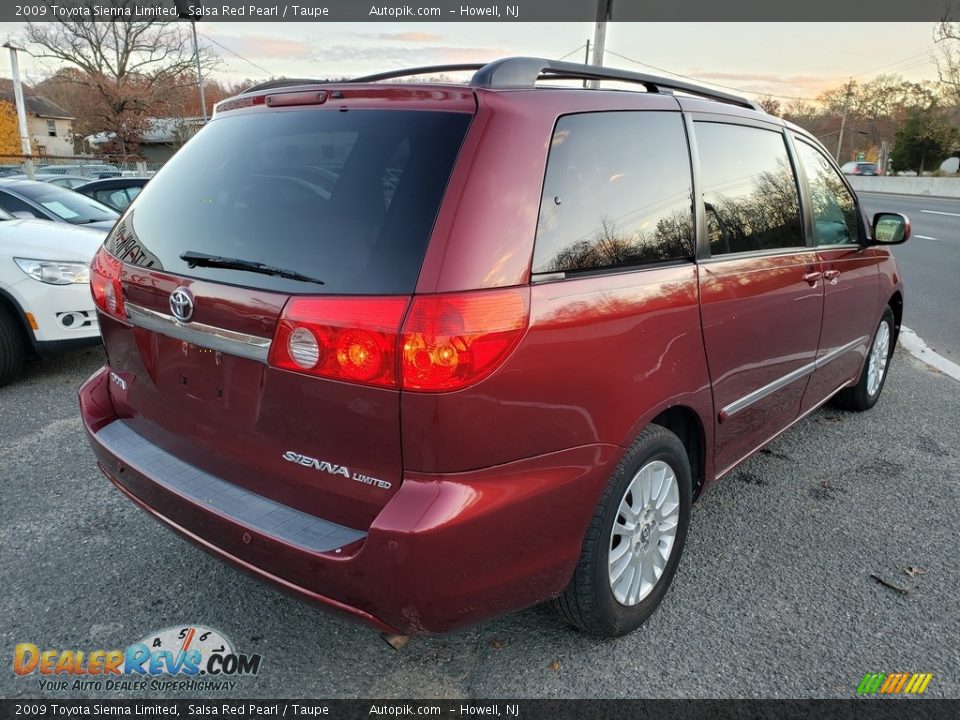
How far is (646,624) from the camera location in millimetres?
2564

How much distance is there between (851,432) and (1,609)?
4513 mm

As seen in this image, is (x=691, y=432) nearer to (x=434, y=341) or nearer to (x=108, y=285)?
(x=434, y=341)

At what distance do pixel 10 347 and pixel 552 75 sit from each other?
14.8 ft

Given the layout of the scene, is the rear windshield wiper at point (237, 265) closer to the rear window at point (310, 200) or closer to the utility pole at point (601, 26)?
the rear window at point (310, 200)

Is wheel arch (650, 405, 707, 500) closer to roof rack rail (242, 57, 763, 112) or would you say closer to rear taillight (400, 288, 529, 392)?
rear taillight (400, 288, 529, 392)

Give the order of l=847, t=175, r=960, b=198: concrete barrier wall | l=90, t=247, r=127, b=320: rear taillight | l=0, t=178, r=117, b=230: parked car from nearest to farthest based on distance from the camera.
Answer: l=90, t=247, r=127, b=320: rear taillight → l=0, t=178, r=117, b=230: parked car → l=847, t=175, r=960, b=198: concrete barrier wall

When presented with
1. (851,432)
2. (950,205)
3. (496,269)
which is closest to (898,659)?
(496,269)

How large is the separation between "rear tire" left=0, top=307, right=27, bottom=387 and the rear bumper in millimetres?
3642

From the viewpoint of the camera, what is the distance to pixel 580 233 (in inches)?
82.4

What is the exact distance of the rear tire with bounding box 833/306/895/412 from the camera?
4570 mm

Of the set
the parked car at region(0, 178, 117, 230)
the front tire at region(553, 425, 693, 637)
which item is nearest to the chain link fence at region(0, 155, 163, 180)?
the parked car at region(0, 178, 117, 230)

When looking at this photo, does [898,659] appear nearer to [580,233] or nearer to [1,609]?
[580,233]

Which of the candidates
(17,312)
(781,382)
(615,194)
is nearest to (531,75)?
(615,194)

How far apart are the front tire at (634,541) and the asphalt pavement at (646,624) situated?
14 cm
